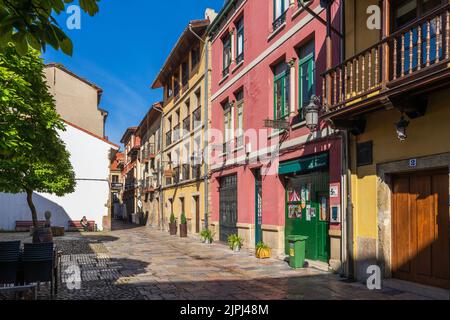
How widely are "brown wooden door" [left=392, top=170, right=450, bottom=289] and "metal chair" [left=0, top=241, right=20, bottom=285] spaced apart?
6742 mm

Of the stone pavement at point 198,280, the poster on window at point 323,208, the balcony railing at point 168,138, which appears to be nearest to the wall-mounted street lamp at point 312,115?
the poster on window at point 323,208

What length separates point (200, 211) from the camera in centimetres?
2159

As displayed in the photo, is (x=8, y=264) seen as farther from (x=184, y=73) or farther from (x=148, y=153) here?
(x=148, y=153)

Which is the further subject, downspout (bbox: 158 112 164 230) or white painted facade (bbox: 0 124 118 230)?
downspout (bbox: 158 112 164 230)

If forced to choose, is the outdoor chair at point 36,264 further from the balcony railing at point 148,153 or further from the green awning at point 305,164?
the balcony railing at point 148,153

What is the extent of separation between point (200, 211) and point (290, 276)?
39.6 ft

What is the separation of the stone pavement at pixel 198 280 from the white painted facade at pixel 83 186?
1471 cm

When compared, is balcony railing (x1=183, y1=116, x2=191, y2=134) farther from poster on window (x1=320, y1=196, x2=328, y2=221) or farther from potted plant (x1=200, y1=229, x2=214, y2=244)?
poster on window (x1=320, y1=196, x2=328, y2=221)

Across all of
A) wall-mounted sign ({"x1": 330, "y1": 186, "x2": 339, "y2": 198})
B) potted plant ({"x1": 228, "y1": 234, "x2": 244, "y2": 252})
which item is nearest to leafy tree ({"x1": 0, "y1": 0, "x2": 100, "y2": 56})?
wall-mounted sign ({"x1": 330, "y1": 186, "x2": 339, "y2": 198})

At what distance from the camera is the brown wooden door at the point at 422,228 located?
24.5 ft

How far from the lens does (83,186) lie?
28.8 meters

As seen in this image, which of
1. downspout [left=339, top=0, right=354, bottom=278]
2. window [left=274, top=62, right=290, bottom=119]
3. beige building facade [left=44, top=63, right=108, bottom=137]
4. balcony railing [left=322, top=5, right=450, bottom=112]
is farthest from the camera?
beige building facade [left=44, top=63, right=108, bottom=137]

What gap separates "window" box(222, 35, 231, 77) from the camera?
1850cm
